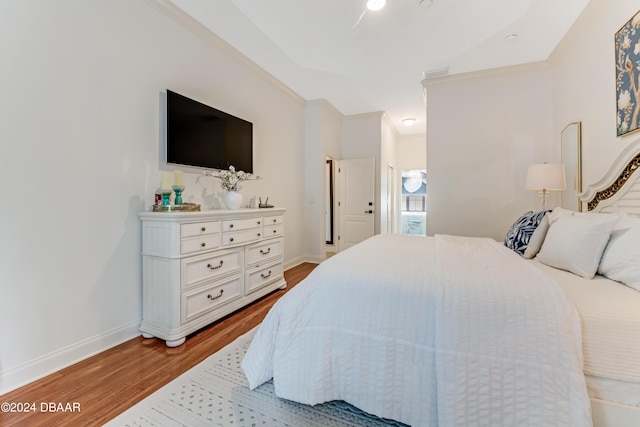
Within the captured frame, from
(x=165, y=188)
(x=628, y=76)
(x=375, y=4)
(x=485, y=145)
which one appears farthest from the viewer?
(x=485, y=145)

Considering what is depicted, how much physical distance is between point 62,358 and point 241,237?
1421mm

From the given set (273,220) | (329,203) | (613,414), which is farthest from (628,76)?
(329,203)

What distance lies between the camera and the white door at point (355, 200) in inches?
206

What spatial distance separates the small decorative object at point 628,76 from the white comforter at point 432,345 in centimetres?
141

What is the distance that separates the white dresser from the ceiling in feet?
6.01

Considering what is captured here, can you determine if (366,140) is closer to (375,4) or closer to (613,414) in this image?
(375,4)

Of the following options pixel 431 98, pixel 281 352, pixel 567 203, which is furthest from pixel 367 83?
pixel 281 352

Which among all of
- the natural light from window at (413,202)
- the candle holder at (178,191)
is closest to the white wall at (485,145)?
the candle holder at (178,191)

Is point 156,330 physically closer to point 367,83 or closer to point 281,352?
point 281,352

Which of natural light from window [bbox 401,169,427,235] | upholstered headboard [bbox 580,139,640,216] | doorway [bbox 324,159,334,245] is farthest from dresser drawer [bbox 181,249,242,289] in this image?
natural light from window [bbox 401,169,427,235]

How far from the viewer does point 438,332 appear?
3.56 feet

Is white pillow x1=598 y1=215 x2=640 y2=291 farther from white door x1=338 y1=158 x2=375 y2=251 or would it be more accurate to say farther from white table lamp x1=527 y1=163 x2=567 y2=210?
white door x1=338 y1=158 x2=375 y2=251

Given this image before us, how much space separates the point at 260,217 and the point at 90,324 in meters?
1.57

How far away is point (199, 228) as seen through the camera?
215 cm
